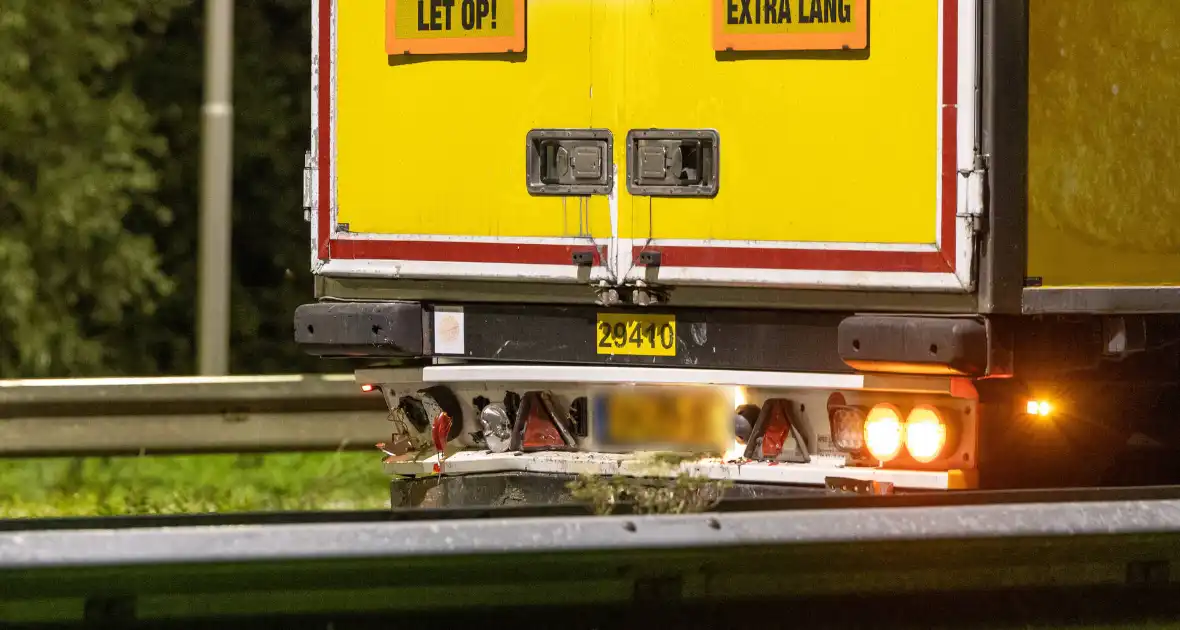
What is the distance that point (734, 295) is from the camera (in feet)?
20.0

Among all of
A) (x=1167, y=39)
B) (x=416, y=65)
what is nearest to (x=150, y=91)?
(x=416, y=65)

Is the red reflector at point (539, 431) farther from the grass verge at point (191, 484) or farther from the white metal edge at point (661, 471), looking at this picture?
the grass verge at point (191, 484)

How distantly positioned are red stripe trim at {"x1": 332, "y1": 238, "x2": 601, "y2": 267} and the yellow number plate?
10.9 inches

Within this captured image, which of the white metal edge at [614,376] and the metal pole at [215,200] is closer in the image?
the white metal edge at [614,376]

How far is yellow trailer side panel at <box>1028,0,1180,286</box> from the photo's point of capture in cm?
564

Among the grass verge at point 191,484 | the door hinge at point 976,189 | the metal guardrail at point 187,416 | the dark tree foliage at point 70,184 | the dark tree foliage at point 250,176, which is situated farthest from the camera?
the dark tree foliage at point 250,176

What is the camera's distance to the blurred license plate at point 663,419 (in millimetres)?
6285

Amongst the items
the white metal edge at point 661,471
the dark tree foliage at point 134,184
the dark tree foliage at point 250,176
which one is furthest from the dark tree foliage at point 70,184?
the white metal edge at point 661,471

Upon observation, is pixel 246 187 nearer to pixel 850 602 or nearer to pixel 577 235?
pixel 577 235

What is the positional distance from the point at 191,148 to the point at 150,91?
15.3 inches

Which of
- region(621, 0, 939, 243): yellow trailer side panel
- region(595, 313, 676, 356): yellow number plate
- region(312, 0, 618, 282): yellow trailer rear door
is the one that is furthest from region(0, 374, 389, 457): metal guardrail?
region(621, 0, 939, 243): yellow trailer side panel

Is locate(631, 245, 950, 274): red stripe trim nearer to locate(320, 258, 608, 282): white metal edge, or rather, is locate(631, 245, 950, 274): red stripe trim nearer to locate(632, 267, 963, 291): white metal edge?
locate(632, 267, 963, 291): white metal edge

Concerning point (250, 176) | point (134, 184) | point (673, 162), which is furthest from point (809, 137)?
point (250, 176)

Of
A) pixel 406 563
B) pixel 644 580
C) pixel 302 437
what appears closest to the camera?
pixel 406 563
